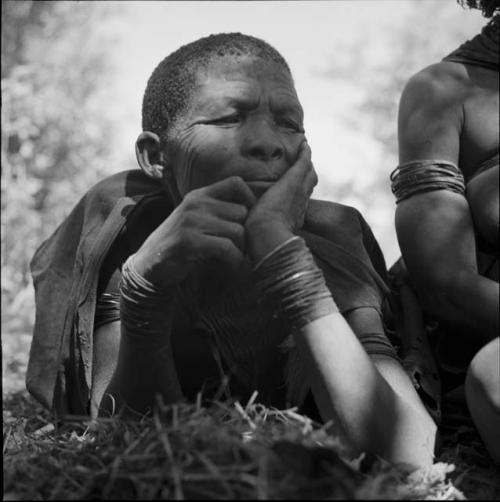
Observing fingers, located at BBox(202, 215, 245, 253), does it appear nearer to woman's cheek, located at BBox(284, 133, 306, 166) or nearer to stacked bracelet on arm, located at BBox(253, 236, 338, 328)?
stacked bracelet on arm, located at BBox(253, 236, 338, 328)

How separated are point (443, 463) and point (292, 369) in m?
0.56

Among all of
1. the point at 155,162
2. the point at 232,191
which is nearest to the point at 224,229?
the point at 232,191

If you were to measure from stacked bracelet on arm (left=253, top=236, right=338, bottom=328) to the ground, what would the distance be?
11.4 inches

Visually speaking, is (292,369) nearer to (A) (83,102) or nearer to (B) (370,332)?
(B) (370,332)

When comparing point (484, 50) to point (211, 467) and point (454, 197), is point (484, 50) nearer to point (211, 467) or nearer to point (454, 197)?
point (454, 197)

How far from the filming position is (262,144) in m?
2.82

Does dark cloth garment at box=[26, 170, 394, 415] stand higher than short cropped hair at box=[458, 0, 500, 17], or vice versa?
short cropped hair at box=[458, 0, 500, 17]

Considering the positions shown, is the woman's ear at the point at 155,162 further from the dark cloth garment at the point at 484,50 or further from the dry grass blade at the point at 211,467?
the dark cloth garment at the point at 484,50

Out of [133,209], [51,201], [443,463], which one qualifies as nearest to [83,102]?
[51,201]

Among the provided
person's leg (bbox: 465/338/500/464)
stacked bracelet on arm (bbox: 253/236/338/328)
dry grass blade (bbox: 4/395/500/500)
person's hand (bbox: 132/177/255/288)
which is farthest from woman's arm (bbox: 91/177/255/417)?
person's leg (bbox: 465/338/500/464)

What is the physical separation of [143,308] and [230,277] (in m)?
0.32

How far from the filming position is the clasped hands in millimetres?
2604

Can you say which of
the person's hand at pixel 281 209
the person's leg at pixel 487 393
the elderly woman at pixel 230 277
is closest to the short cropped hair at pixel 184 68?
the elderly woman at pixel 230 277

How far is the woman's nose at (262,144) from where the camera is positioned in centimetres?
282
